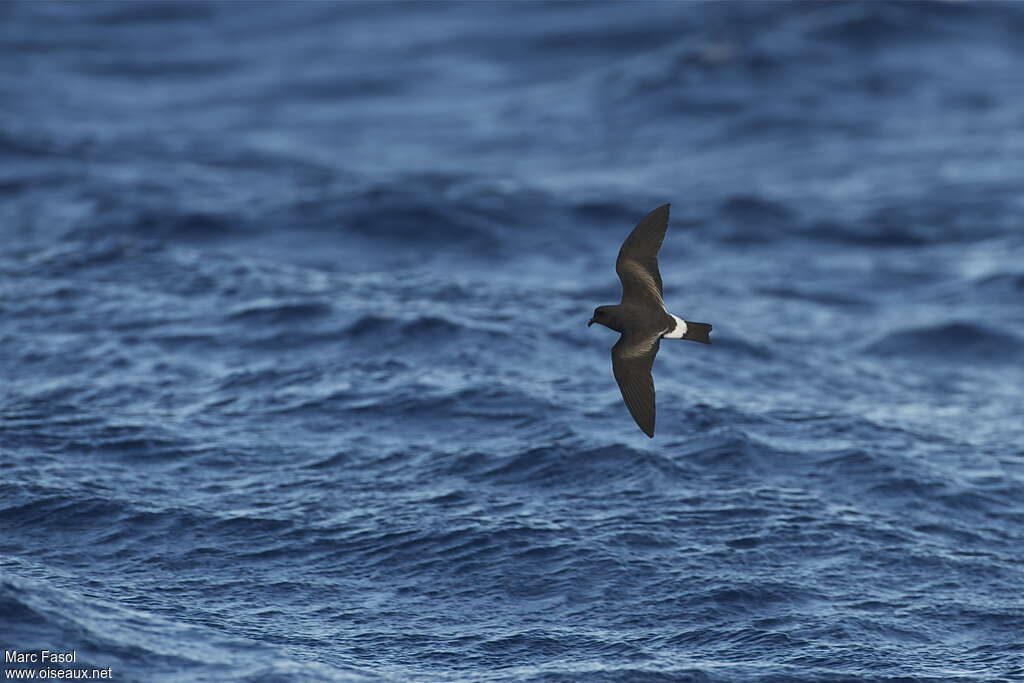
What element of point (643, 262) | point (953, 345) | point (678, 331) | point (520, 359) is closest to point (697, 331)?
point (678, 331)

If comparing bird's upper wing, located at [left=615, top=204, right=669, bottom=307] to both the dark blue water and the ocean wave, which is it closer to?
the dark blue water

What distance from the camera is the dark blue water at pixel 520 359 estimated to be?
39.9ft

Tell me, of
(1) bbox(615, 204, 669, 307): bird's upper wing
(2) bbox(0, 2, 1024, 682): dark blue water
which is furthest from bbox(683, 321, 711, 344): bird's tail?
(2) bbox(0, 2, 1024, 682): dark blue water

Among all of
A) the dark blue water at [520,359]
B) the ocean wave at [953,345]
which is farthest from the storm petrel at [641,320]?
the ocean wave at [953,345]

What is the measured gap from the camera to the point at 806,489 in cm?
1471

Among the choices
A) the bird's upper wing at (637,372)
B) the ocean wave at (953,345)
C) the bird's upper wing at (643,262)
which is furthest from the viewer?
the ocean wave at (953,345)

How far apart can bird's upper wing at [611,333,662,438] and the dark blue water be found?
2225 mm

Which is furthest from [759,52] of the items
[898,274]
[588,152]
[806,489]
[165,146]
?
[806,489]

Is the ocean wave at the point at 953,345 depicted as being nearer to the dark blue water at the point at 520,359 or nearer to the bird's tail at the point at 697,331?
the dark blue water at the point at 520,359

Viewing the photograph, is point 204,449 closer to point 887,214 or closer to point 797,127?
point 887,214

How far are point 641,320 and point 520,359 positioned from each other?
22.5 ft

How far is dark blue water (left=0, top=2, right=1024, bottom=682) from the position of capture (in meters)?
12.2

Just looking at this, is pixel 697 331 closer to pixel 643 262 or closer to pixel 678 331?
pixel 678 331

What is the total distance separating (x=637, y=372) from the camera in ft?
34.6
